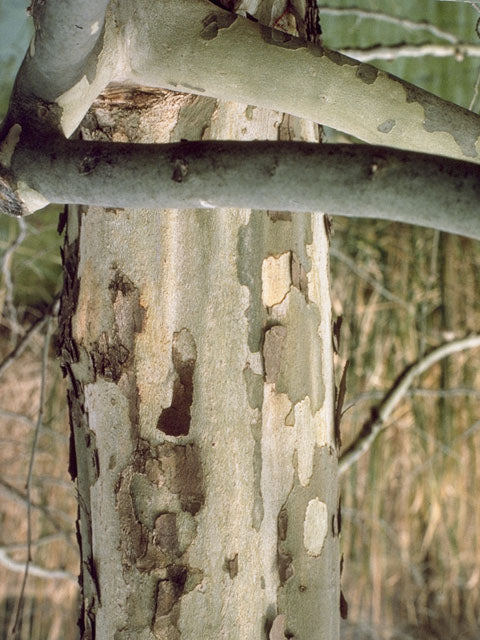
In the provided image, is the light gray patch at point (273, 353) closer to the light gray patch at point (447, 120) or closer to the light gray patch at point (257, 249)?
the light gray patch at point (257, 249)

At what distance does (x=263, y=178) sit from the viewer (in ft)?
0.94

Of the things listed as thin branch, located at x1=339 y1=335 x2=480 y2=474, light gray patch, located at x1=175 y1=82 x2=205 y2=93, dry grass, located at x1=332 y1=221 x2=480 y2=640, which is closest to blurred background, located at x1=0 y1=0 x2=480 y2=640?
dry grass, located at x1=332 y1=221 x2=480 y2=640

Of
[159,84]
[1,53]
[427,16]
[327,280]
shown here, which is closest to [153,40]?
[159,84]

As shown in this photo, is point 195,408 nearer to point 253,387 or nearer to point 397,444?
point 253,387

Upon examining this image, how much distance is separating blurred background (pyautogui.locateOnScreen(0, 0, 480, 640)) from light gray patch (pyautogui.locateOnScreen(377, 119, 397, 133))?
2.84 feet

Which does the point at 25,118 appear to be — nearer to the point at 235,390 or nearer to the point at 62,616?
the point at 235,390

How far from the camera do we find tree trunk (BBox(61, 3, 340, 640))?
17.3 inches

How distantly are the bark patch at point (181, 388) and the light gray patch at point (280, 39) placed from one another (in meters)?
0.23

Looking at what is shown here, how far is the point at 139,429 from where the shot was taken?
0.45m

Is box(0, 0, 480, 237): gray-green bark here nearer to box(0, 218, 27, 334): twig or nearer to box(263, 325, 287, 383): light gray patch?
box(263, 325, 287, 383): light gray patch

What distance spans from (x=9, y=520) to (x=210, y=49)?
1.44 meters

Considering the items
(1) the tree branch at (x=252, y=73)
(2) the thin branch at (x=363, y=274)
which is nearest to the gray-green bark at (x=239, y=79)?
(1) the tree branch at (x=252, y=73)

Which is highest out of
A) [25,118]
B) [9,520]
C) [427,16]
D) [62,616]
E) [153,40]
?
[427,16]

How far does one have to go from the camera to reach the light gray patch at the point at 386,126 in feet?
1.42
